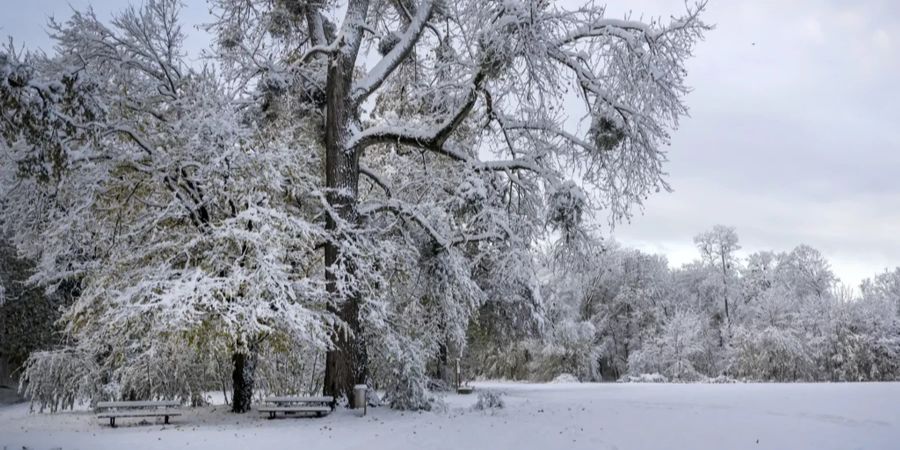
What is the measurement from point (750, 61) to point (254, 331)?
→ 9965mm

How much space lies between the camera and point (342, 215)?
468 inches

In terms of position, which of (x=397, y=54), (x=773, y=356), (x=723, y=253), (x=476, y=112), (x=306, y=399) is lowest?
A: (x=306, y=399)

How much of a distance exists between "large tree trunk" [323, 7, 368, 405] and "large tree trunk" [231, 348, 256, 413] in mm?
1711

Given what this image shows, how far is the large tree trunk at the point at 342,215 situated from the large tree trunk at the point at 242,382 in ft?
5.61

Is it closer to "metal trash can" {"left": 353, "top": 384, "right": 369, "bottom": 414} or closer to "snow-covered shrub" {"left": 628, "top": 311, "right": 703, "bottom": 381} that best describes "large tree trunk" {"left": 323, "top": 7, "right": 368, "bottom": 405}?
"metal trash can" {"left": 353, "top": 384, "right": 369, "bottom": 414}

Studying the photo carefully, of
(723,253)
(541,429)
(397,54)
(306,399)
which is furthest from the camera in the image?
(723,253)

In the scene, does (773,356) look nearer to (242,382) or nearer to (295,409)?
(242,382)

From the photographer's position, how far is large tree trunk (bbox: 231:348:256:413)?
12062 mm

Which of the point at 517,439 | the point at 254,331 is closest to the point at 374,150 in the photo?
the point at 254,331

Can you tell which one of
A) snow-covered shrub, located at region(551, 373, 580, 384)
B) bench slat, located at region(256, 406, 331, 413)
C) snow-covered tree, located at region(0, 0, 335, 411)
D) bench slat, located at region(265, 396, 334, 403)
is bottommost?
snow-covered shrub, located at region(551, 373, 580, 384)

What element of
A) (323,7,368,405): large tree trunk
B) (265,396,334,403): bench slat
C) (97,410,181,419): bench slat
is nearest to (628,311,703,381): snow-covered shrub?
(323,7,368,405): large tree trunk

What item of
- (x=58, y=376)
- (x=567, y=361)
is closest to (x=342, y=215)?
(x=58, y=376)

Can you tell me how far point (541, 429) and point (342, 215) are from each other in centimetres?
564

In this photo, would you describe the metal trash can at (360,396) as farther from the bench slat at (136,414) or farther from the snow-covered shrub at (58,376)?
the snow-covered shrub at (58,376)
